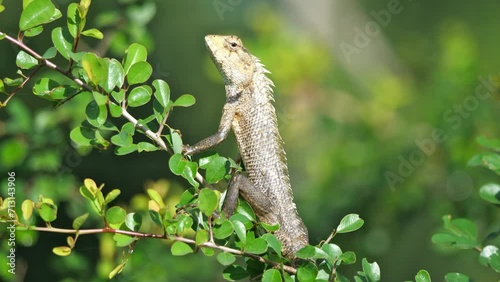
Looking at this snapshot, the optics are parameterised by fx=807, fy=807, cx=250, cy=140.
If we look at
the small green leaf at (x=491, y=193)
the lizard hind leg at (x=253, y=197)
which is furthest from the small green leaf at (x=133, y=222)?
the small green leaf at (x=491, y=193)

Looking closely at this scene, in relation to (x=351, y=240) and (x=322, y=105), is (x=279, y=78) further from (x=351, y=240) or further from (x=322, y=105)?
(x=351, y=240)

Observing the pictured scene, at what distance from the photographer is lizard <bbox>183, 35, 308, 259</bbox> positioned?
9.12ft

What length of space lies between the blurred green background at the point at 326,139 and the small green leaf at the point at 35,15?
3.12 ft

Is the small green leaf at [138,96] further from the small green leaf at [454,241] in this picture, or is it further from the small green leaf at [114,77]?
the small green leaf at [454,241]

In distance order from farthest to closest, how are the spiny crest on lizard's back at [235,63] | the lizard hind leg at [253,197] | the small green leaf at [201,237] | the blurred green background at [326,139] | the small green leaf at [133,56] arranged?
the blurred green background at [326,139], the spiny crest on lizard's back at [235,63], the lizard hind leg at [253,197], the small green leaf at [133,56], the small green leaf at [201,237]

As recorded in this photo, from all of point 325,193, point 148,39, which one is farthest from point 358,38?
point 148,39

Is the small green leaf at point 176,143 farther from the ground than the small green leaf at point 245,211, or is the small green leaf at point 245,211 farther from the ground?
the small green leaf at point 176,143

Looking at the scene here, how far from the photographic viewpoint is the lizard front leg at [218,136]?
2.68 m

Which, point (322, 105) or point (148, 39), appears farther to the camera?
point (322, 105)

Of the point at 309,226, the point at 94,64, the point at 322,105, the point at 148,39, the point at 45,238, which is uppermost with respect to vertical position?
the point at 94,64

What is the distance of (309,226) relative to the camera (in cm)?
474

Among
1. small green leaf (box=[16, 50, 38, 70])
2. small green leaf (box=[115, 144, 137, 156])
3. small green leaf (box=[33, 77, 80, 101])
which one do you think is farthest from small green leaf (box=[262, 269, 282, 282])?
small green leaf (box=[16, 50, 38, 70])

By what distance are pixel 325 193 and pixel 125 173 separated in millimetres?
1977

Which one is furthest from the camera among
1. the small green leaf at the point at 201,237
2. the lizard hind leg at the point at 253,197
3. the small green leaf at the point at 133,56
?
the lizard hind leg at the point at 253,197
